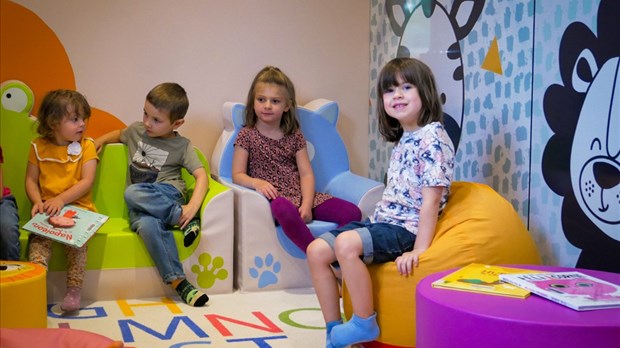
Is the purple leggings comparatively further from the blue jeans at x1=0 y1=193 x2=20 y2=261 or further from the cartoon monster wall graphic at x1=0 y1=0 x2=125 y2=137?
the cartoon monster wall graphic at x1=0 y1=0 x2=125 y2=137

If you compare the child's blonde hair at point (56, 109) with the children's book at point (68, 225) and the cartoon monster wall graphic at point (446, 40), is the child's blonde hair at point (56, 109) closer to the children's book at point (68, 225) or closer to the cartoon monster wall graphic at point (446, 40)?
the children's book at point (68, 225)

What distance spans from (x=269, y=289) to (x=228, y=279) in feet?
0.65

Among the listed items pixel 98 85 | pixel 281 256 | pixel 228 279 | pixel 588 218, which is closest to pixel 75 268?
pixel 228 279

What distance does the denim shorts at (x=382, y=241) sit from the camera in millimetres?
2439

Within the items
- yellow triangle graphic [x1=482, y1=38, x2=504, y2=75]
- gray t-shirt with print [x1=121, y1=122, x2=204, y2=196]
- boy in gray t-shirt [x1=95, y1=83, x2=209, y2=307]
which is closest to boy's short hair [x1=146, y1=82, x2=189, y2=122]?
boy in gray t-shirt [x1=95, y1=83, x2=209, y2=307]

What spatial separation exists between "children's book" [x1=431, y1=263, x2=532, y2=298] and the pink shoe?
5.23 feet

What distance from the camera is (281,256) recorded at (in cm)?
340

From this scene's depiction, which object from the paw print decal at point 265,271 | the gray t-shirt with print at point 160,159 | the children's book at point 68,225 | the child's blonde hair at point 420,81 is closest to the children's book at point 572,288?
the child's blonde hair at point 420,81

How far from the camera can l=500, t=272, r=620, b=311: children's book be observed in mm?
1799

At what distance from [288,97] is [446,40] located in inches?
32.0

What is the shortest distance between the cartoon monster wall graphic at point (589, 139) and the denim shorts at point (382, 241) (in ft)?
1.99

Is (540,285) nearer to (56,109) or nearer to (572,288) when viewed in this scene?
(572,288)

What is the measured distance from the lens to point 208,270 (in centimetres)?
333

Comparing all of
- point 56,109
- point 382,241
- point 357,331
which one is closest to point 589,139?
point 382,241
